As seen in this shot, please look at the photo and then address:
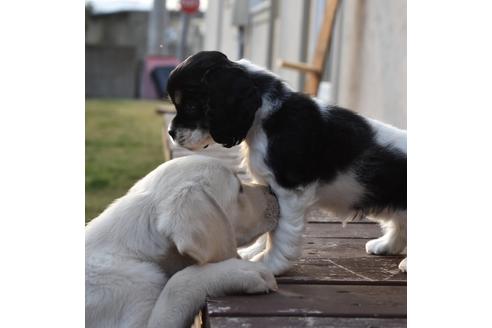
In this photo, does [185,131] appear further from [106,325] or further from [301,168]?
[106,325]

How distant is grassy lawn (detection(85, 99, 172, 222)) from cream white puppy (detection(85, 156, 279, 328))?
2.37 meters

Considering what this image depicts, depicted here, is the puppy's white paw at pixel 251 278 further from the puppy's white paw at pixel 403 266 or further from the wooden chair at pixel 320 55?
the wooden chair at pixel 320 55

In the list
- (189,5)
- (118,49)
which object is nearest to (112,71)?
(118,49)

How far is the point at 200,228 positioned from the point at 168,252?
22cm

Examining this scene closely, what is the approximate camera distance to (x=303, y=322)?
2.41m

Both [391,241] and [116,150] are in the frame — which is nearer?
[391,241]

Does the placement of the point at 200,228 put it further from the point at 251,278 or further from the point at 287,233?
the point at 287,233

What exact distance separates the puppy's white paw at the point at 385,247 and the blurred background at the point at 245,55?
149cm

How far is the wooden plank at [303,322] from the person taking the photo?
2354 mm

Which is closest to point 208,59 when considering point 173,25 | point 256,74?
point 256,74

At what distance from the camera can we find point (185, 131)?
10.5 ft

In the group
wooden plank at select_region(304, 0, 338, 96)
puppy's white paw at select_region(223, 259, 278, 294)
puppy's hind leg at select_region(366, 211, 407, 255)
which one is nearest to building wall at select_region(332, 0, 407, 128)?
wooden plank at select_region(304, 0, 338, 96)

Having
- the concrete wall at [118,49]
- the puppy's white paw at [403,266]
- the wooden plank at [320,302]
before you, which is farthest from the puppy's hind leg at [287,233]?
the concrete wall at [118,49]

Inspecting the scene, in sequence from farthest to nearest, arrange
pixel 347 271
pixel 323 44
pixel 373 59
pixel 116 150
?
pixel 116 150
pixel 323 44
pixel 373 59
pixel 347 271
